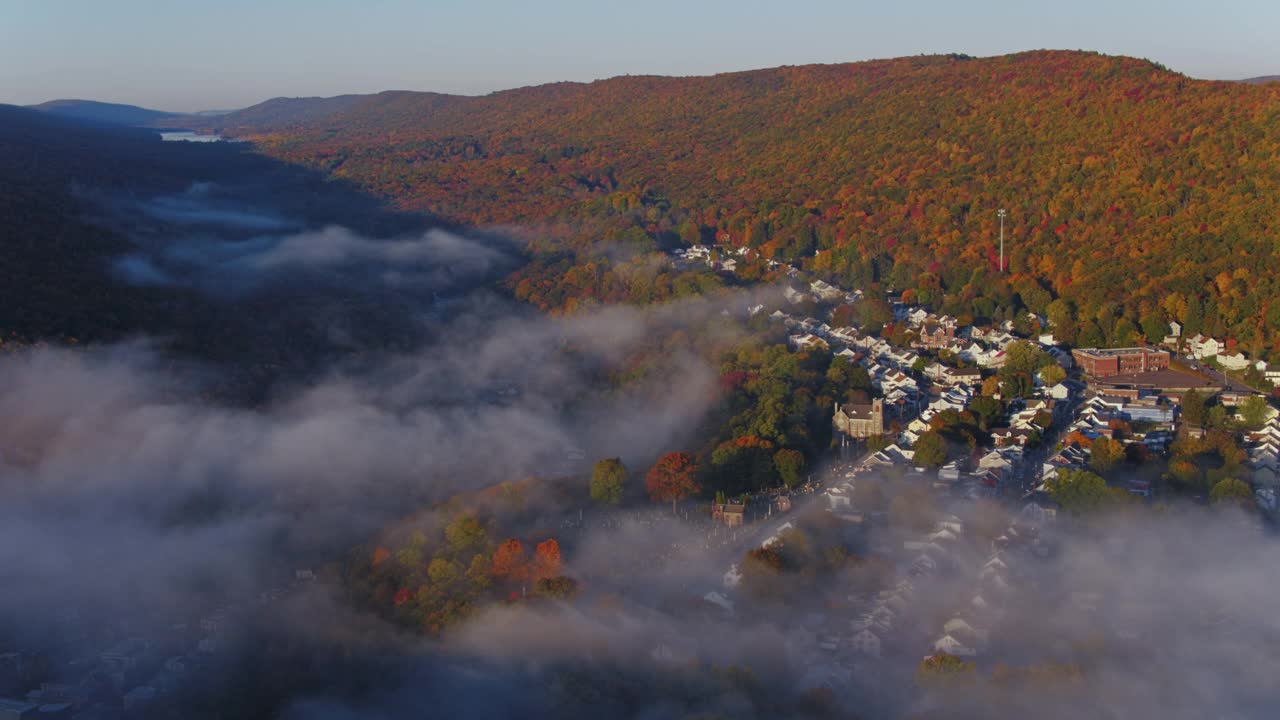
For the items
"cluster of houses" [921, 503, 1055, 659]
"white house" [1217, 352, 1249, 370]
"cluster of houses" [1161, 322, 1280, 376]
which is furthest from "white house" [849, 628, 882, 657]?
"white house" [1217, 352, 1249, 370]

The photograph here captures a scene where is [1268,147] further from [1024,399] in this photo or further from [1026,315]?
[1024,399]

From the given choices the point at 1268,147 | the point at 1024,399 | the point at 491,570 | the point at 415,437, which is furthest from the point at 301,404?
the point at 1268,147

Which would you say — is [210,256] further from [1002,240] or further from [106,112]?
[106,112]

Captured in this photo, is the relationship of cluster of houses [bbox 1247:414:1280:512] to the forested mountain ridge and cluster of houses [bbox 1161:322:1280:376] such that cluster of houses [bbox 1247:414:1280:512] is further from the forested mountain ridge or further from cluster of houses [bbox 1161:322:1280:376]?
the forested mountain ridge

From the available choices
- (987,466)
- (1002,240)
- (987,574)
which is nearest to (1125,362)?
(987,466)

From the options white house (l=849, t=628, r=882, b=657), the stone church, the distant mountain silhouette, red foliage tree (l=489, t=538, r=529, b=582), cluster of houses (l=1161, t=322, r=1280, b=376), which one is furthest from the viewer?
the distant mountain silhouette

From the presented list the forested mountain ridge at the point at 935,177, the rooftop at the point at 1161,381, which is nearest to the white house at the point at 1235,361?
the forested mountain ridge at the point at 935,177
